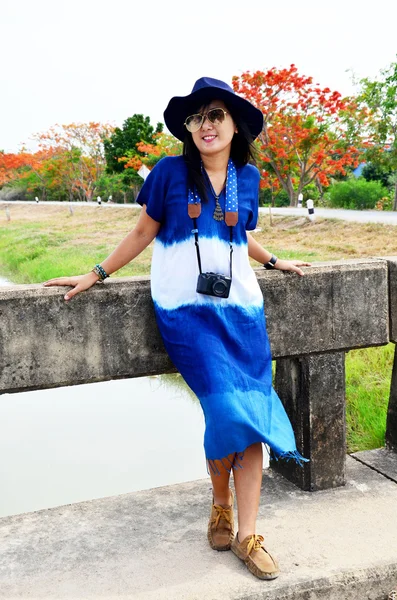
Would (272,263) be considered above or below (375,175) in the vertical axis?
below

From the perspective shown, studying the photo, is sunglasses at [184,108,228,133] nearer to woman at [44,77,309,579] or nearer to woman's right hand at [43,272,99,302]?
woman at [44,77,309,579]

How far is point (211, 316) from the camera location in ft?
8.07

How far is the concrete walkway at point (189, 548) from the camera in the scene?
2291mm

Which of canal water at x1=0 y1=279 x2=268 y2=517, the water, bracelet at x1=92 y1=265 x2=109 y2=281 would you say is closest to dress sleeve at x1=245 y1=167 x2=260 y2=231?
bracelet at x1=92 y1=265 x2=109 y2=281

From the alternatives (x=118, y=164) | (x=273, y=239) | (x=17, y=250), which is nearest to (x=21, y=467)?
(x=273, y=239)

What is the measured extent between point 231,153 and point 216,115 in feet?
0.59

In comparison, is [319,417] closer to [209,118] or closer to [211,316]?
[211,316]

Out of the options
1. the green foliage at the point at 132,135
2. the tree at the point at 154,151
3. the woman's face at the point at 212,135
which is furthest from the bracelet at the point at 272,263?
the green foliage at the point at 132,135

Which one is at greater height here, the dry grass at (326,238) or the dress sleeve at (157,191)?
the dress sleeve at (157,191)

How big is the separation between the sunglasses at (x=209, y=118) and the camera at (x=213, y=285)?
1.71ft

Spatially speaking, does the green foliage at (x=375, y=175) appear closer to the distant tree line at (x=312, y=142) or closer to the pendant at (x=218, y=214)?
the distant tree line at (x=312, y=142)

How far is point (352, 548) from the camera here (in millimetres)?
2510

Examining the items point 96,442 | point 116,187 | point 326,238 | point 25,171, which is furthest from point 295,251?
point 25,171

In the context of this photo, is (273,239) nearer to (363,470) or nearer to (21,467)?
(21,467)
